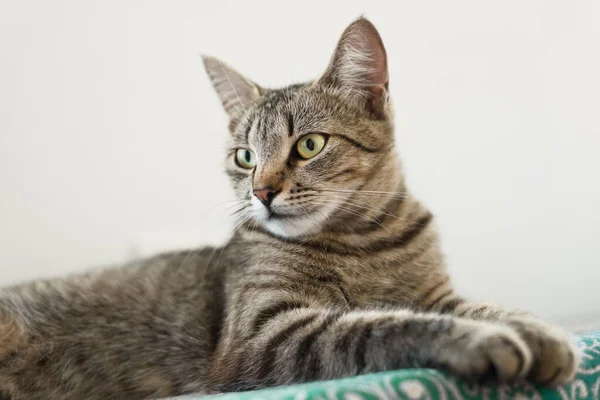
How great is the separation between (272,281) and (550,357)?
56 cm

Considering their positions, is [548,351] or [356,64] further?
[356,64]

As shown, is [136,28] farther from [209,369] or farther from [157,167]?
[209,369]

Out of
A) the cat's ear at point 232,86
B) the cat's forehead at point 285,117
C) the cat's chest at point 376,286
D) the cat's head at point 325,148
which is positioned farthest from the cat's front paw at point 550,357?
the cat's ear at point 232,86

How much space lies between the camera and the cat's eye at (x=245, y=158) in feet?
4.26

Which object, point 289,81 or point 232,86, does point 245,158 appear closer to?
point 232,86

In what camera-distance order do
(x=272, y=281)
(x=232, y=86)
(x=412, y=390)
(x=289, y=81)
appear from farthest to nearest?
(x=289, y=81) < (x=232, y=86) < (x=272, y=281) < (x=412, y=390)

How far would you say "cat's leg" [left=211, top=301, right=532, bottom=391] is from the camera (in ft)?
2.23

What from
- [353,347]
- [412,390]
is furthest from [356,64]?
[412,390]

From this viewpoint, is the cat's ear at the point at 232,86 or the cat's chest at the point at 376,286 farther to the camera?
the cat's ear at the point at 232,86

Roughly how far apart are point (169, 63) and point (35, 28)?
50cm

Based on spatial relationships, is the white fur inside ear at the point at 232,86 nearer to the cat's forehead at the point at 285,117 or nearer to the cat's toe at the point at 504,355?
the cat's forehead at the point at 285,117

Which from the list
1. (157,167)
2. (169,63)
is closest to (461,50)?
(169,63)

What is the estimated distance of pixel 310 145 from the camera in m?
1.18

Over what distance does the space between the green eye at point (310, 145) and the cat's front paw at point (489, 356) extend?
577 mm
